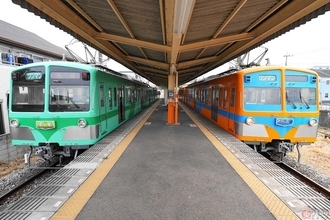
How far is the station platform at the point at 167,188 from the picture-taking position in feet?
9.02

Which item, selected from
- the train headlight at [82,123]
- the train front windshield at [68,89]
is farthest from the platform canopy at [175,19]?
the train headlight at [82,123]

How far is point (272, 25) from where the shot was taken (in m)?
5.52

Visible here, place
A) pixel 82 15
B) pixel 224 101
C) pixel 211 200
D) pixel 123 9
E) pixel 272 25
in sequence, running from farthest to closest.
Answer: pixel 224 101 → pixel 272 25 → pixel 82 15 → pixel 123 9 → pixel 211 200

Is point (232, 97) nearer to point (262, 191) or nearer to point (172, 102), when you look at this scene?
point (172, 102)

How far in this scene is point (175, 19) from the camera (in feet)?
12.6

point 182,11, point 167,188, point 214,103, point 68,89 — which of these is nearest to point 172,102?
point 214,103

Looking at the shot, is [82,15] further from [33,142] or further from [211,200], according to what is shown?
[211,200]

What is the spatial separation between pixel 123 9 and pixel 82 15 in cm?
130

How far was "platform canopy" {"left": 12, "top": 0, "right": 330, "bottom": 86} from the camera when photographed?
4109mm

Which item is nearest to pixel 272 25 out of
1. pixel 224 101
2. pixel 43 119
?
pixel 224 101

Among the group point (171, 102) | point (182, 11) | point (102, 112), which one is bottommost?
point (102, 112)

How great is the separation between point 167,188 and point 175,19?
10.3 feet

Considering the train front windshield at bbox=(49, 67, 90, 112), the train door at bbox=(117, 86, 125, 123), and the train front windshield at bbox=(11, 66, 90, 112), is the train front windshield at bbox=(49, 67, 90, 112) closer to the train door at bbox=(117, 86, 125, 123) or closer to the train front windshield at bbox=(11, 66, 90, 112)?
the train front windshield at bbox=(11, 66, 90, 112)

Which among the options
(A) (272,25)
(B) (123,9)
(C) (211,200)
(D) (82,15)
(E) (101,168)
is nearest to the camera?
(C) (211,200)
